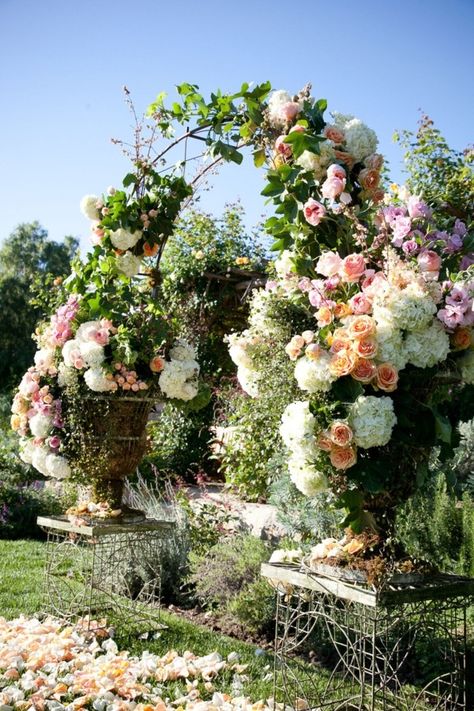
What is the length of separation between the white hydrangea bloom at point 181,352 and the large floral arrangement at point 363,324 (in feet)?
3.16

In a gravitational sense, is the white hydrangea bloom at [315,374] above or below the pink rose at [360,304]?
below

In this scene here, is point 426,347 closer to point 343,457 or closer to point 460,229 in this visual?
point 343,457

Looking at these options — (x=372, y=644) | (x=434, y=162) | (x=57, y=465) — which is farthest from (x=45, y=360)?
(x=434, y=162)

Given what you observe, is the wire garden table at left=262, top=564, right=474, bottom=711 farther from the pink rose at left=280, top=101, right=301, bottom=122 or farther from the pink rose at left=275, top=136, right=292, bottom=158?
the pink rose at left=280, top=101, right=301, bottom=122

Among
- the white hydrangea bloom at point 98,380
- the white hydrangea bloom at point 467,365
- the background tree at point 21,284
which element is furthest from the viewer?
the background tree at point 21,284

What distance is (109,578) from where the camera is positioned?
5.12m

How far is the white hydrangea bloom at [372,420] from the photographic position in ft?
7.88

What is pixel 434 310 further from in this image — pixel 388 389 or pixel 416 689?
pixel 416 689

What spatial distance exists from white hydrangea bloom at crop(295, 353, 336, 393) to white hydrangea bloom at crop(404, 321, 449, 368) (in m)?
0.27

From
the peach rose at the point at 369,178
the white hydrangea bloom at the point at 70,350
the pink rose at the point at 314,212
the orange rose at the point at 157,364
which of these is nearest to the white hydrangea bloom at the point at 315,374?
the pink rose at the point at 314,212

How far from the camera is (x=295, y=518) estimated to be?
448cm

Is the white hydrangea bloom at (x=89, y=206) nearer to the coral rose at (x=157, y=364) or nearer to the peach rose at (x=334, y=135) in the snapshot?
the coral rose at (x=157, y=364)

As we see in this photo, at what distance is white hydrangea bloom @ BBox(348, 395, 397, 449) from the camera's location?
2.40 m

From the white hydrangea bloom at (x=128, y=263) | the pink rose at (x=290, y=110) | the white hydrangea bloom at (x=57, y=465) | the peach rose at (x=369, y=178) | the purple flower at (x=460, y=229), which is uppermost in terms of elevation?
the pink rose at (x=290, y=110)
